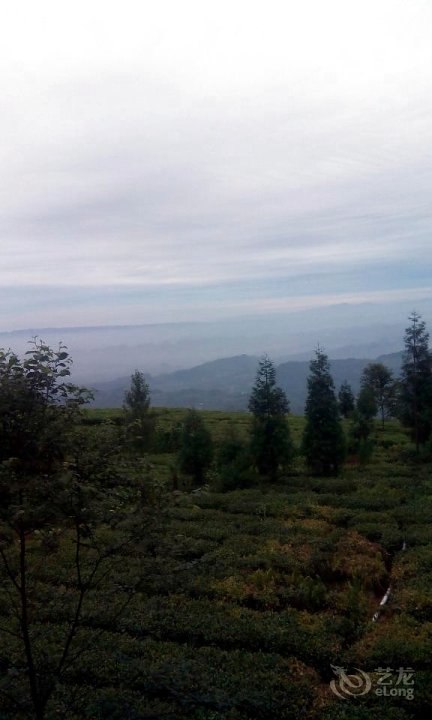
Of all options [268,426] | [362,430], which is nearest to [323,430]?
[268,426]

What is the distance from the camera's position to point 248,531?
17344 mm

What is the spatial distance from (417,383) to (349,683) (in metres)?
23.9

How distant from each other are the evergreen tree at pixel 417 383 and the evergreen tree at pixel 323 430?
5.90 meters

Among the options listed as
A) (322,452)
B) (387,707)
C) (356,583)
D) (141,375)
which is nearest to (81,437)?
(387,707)

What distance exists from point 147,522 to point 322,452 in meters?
21.8

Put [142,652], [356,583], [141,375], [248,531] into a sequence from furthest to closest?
1. [141,375]
2. [248,531]
3. [356,583]
4. [142,652]

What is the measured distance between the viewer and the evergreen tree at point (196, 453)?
85.5 ft

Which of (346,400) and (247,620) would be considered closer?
(247,620)

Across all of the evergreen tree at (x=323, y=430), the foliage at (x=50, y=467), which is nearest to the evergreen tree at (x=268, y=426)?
the evergreen tree at (x=323, y=430)

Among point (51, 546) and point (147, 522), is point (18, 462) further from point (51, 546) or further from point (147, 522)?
point (147, 522)

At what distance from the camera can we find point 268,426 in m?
26.5

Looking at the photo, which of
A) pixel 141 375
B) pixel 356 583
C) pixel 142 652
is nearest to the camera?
pixel 142 652

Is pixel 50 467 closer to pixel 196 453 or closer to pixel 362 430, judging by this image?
pixel 196 453

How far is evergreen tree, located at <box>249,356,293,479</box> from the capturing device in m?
26.2
